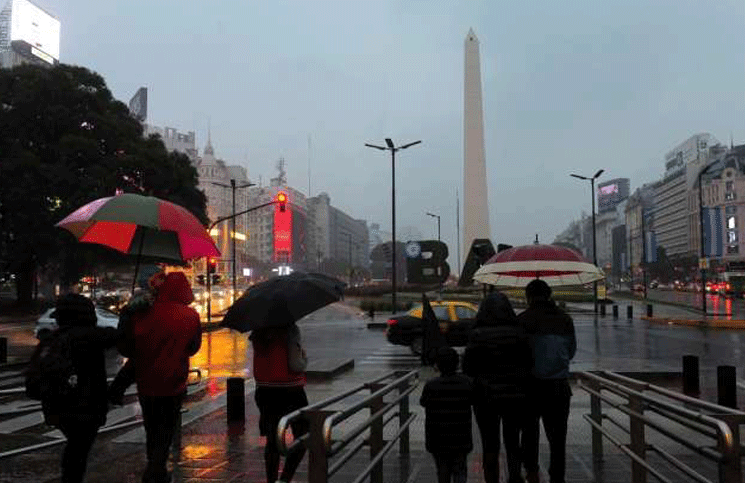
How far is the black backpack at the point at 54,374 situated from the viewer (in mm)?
5301

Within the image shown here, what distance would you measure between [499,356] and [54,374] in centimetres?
340

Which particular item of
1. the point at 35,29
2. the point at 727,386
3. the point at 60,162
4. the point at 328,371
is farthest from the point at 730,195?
the point at 727,386

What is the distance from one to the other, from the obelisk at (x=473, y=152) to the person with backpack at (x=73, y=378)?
5136 cm

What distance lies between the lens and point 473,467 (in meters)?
7.53

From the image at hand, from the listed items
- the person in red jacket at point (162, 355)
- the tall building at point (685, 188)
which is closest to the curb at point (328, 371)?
the person in red jacket at point (162, 355)

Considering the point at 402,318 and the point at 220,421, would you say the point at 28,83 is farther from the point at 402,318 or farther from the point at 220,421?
the point at 220,421

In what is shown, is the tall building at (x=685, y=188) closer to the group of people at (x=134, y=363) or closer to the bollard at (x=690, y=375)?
the bollard at (x=690, y=375)

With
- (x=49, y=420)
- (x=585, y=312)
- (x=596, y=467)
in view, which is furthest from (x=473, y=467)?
(x=585, y=312)

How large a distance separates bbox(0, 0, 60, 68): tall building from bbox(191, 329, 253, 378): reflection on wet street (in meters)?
106

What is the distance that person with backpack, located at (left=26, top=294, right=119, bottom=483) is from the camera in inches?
209

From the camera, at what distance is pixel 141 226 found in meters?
8.07

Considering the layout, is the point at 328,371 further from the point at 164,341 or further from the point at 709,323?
the point at 709,323

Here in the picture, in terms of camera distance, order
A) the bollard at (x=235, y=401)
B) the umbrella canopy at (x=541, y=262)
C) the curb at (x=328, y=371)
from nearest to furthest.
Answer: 1. the umbrella canopy at (x=541, y=262)
2. the bollard at (x=235, y=401)
3. the curb at (x=328, y=371)

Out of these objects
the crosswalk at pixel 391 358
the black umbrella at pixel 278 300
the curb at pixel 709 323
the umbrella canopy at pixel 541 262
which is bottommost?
the crosswalk at pixel 391 358
